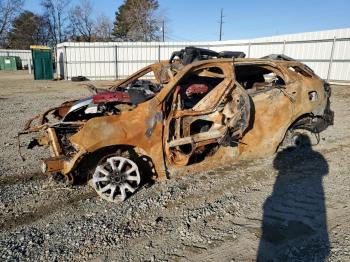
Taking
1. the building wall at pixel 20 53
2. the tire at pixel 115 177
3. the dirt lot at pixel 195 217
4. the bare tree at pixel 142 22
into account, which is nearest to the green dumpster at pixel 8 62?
the building wall at pixel 20 53

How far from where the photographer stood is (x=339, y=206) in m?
3.61

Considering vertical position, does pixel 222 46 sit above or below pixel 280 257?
above

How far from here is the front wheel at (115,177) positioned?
374 cm

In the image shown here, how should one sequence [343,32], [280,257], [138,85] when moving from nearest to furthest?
[280,257], [138,85], [343,32]

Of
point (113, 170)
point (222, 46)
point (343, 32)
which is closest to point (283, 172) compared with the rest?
point (113, 170)

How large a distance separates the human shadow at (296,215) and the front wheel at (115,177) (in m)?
1.66

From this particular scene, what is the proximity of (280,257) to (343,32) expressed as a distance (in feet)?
48.4

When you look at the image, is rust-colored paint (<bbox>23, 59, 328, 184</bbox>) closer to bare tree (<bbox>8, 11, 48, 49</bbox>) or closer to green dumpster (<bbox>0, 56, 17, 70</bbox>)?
green dumpster (<bbox>0, 56, 17, 70</bbox>)

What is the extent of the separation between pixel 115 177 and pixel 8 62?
140 feet

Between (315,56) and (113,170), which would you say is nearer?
(113,170)

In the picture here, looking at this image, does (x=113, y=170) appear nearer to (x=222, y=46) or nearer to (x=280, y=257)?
(x=280, y=257)

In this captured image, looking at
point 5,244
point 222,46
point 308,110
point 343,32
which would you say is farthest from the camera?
point 222,46

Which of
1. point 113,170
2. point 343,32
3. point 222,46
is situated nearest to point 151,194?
point 113,170

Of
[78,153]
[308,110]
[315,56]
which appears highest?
[315,56]
